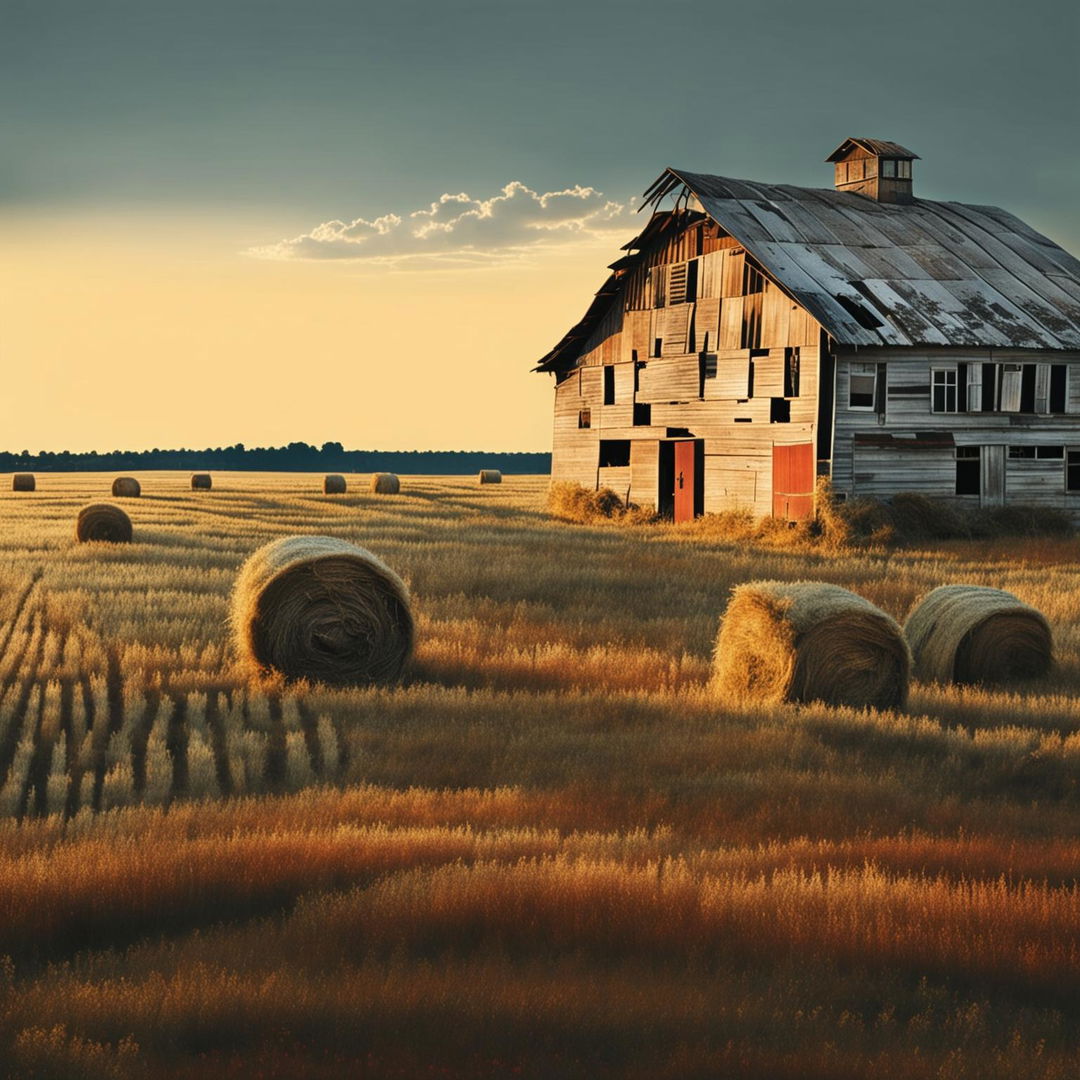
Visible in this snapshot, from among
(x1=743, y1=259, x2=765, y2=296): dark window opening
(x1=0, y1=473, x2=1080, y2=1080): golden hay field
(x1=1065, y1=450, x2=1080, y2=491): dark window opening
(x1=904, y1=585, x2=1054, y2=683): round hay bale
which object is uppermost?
(x1=743, y1=259, x2=765, y2=296): dark window opening

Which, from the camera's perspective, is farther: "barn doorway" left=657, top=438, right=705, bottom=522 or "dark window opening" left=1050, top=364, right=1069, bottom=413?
"barn doorway" left=657, top=438, right=705, bottom=522

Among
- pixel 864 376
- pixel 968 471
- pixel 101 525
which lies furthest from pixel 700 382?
pixel 101 525

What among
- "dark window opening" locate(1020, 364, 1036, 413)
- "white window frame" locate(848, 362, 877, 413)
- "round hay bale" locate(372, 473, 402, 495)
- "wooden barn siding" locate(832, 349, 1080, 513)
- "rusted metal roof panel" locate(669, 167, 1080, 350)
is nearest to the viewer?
"wooden barn siding" locate(832, 349, 1080, 513)

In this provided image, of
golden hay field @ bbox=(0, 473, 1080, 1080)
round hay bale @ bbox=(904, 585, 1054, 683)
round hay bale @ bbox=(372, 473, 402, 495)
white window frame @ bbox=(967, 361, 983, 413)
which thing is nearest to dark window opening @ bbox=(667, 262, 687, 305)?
white window frame @ bbox=(967, 361, 983, 413)

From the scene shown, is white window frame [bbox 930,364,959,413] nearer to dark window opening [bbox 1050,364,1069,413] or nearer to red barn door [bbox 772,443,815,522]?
dark window opening [bbox 1050,364,1069,413]

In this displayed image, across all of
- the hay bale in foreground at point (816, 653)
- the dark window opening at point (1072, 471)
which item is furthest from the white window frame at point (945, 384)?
the hay bale in foreground at point (816, 653)

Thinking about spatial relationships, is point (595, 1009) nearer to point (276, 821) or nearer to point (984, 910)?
point (984, 910)

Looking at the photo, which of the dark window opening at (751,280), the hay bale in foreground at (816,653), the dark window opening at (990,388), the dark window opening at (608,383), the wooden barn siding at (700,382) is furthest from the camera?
the dark window opening at (608,383)

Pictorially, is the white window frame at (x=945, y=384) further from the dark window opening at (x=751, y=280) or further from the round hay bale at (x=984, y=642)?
the round hay bale at (x=984, y=642)

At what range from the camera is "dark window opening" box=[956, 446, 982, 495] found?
115 ft

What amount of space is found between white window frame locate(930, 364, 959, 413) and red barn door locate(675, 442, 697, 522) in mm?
7013

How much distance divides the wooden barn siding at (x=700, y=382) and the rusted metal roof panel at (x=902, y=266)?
2.98 ft

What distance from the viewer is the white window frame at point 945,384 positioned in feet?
113

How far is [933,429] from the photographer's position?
34.6m
